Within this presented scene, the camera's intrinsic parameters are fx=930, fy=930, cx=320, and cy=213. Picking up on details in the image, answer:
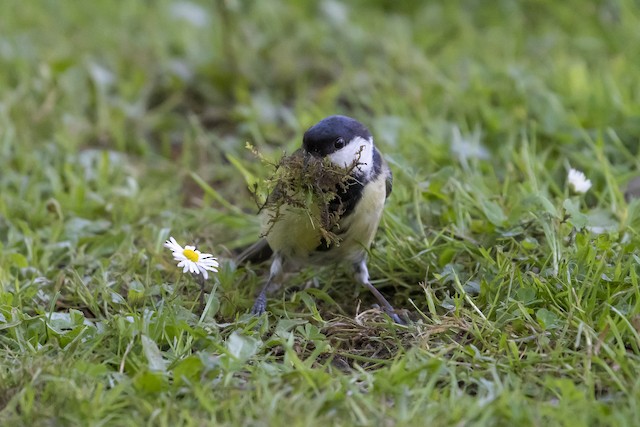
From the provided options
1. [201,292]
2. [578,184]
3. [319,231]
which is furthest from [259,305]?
[578,184]

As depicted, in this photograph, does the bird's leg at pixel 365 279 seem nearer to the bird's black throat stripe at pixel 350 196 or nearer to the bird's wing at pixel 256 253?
the bird's black throat stripe at pixel 350 196

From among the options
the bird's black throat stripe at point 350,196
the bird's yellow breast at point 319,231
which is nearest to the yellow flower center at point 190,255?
the bird's yellow breast at point 319,231

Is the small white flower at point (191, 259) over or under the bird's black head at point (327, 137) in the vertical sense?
under

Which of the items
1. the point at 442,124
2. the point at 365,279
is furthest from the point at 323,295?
the point at 442,124

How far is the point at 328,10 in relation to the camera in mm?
5906

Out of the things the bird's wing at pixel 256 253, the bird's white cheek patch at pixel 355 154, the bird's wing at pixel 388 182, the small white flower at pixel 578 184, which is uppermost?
the bird's white cheek patch at pixel 355 154

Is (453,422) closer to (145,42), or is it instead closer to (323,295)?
(323,295)

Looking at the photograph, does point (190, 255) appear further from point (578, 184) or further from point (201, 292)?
point (578, 184)

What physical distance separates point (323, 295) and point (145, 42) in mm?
2909

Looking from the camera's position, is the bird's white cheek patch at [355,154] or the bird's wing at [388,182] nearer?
the bird's white cheek patch at [355,154]

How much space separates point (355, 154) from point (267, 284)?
0.68 metres

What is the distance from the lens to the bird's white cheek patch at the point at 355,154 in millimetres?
3309

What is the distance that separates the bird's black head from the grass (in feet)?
1.91

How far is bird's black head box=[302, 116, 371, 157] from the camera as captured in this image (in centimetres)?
→ 328
